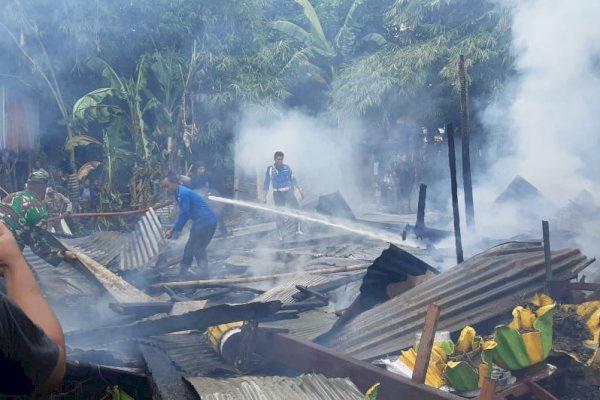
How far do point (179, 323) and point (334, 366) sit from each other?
3.52ft

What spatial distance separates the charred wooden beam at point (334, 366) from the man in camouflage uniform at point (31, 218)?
2.13 meters

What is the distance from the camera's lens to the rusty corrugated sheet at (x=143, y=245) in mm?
8593

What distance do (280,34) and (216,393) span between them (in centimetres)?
1874

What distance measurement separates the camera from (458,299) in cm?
457

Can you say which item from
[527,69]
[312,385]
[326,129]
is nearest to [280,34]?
[326,129]

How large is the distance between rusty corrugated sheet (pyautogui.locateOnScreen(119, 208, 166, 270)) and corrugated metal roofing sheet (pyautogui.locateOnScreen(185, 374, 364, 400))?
238 inches

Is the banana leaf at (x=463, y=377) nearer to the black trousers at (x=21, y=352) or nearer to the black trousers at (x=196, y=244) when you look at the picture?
the black trousers at (x=21, y=352)

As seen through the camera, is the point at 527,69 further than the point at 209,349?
Yes

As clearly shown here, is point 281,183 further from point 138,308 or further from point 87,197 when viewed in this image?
point 138,308

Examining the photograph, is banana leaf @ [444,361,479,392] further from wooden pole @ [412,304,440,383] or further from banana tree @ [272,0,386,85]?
banana tree @ [272,0,386,85]

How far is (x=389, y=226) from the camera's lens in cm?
1227

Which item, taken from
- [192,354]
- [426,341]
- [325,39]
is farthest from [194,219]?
[325,39]

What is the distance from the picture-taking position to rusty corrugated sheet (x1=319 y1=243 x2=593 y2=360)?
442 centimetres

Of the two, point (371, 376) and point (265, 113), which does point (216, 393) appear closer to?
point (371, 376)
